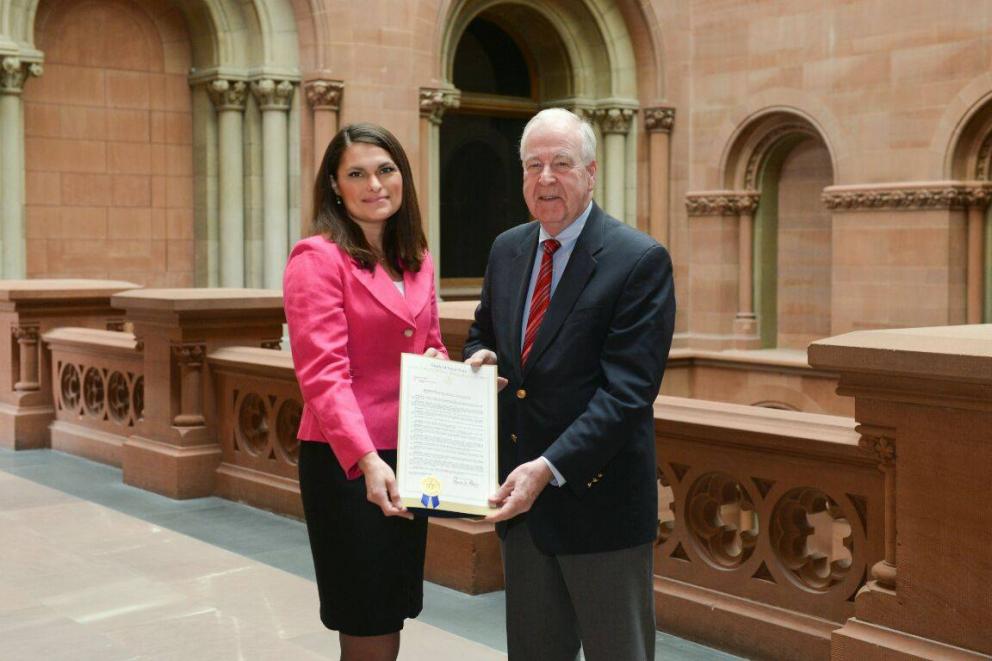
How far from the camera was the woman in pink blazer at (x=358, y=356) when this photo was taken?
2965 mm

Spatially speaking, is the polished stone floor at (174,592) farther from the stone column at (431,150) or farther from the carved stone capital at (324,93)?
the stone column at (431,150)

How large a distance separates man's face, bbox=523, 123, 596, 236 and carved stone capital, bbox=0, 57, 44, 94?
1143cm

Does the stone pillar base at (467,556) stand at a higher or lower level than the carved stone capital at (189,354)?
lower

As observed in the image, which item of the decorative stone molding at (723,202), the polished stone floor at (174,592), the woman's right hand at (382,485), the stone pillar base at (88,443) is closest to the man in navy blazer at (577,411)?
the woman's right hand at (382,485)

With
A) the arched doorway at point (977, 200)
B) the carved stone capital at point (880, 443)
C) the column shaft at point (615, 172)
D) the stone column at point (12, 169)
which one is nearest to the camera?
the carved stone capital at point (880, 443)

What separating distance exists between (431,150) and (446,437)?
1306 cm

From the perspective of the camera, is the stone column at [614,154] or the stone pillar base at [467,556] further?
the stone column at [614,154]

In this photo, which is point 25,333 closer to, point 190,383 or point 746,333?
point 190,383

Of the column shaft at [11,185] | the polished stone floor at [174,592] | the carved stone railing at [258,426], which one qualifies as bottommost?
the polished stone floor at [174,592]

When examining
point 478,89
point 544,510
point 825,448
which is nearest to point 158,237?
point 478,89

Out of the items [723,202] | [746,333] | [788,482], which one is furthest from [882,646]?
[723,202]

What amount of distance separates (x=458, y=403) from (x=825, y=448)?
188 cm

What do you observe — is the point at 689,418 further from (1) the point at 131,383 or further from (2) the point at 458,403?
(1) the point at 131,383

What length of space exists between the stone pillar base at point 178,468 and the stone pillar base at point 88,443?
Result: 637 millimetres
